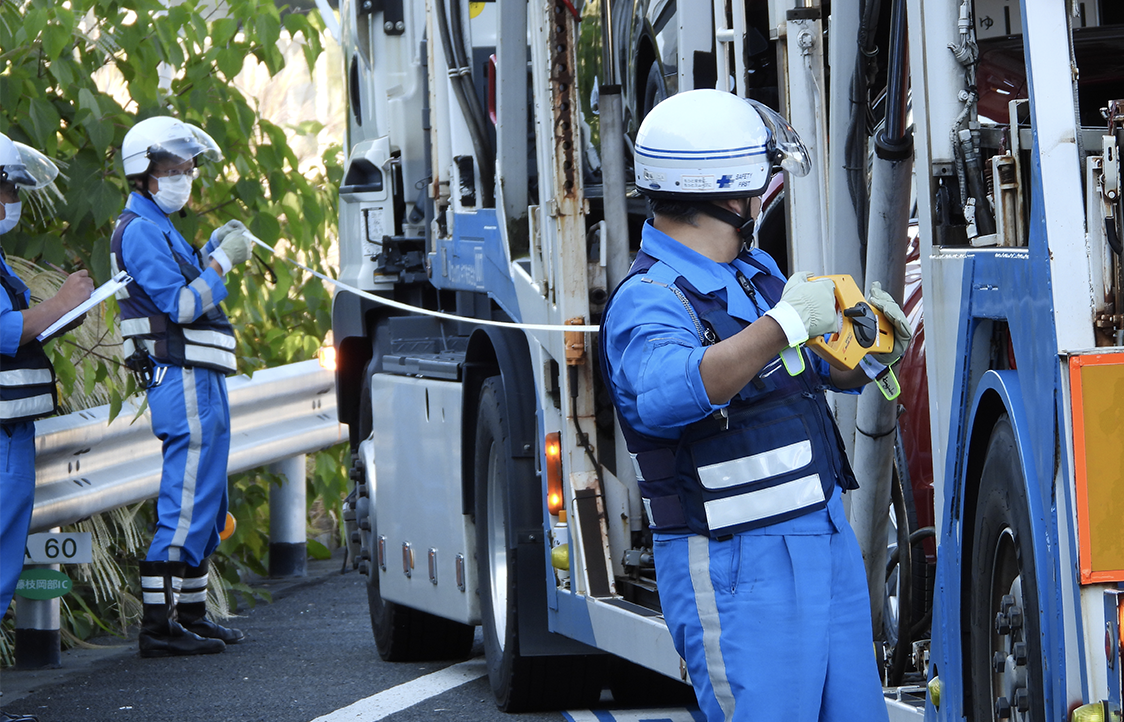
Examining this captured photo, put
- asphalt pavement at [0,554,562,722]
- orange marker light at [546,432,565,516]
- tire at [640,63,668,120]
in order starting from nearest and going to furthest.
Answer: tire at [640,63,668,120] → orange marker light at [546,432,565,516] → asphalt pavement at [0,554,562,722]

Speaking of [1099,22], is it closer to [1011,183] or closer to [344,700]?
[1011,183]

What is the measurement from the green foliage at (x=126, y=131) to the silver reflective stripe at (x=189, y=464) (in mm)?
292

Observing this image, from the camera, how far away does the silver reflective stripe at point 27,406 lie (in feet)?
23.4

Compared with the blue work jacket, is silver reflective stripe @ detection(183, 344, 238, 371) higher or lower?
higher

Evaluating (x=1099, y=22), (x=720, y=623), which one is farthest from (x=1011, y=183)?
(x=1099, y=22)

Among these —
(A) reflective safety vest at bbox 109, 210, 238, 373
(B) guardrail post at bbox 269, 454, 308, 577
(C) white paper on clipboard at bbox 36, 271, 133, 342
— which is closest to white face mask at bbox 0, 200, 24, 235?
(C) white paper on clipboard at bbox 36, 271, 133, 342

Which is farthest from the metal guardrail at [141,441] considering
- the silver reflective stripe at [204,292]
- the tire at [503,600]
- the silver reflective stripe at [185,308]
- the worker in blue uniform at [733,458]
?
the worker in blue uniform at [733,458]

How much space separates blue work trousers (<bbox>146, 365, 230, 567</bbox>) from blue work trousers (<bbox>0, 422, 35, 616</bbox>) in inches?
47.9

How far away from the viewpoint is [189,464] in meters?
8.46

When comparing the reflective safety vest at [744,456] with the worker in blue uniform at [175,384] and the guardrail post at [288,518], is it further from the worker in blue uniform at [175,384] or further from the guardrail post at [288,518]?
the guardrail post at [288,518]

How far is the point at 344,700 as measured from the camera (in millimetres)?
6961

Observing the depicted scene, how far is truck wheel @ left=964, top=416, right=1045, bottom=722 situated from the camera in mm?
3418

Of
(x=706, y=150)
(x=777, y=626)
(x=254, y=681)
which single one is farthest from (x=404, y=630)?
(x=706, y=150)

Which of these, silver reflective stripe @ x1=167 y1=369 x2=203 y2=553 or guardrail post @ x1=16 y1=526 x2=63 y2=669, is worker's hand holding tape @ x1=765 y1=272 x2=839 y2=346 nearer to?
guardrail post @ x1=16 y1=526 x2=63 y2=669
